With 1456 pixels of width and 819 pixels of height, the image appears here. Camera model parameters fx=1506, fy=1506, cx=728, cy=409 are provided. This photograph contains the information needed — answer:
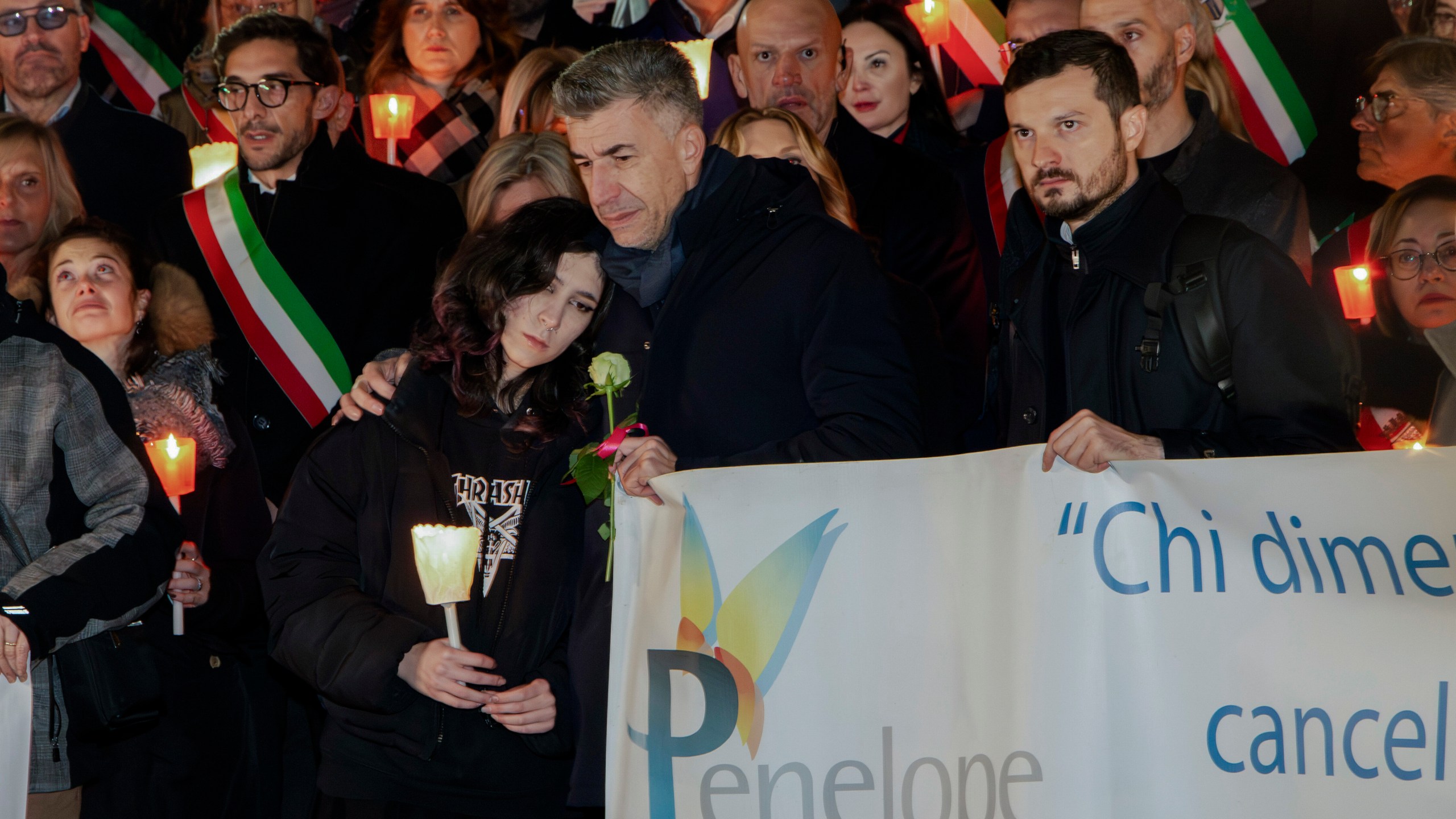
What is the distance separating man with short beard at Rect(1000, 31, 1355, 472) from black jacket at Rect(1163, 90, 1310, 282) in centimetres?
103

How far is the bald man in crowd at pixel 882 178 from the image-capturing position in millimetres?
5285

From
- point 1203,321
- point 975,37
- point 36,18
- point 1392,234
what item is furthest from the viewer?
point 975,37

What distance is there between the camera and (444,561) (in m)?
→ 3.43

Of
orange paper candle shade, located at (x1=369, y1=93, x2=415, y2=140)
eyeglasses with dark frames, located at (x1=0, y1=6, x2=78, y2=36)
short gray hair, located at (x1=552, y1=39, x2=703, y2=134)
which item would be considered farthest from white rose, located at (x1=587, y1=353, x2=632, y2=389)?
eyeglasses with dark frames, located at (x1=0, y1=6, x2=78, y2=36)

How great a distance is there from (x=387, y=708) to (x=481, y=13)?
4.14 meters

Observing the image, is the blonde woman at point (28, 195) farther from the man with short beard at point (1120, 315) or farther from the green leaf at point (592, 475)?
the man with short beard at point (1120, 315)

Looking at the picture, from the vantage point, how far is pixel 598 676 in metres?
3.69

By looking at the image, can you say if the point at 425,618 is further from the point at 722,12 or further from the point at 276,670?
the point at 722,12

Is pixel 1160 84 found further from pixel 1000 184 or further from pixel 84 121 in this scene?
pixel 84 121

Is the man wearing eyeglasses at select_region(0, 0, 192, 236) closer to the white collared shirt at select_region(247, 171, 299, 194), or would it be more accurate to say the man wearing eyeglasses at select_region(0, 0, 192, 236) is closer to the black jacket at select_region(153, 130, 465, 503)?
the black jacket at select_region(153, 130, 465, 503)

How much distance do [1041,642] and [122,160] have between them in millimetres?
4977

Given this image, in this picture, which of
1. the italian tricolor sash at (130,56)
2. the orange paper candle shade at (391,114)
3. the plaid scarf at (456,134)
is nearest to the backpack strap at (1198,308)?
the plaid scarf at (456,134)

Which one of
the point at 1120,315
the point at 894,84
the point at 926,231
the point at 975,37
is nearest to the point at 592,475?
the point at 1120,315

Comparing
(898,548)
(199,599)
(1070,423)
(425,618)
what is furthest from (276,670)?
(1070,423)
